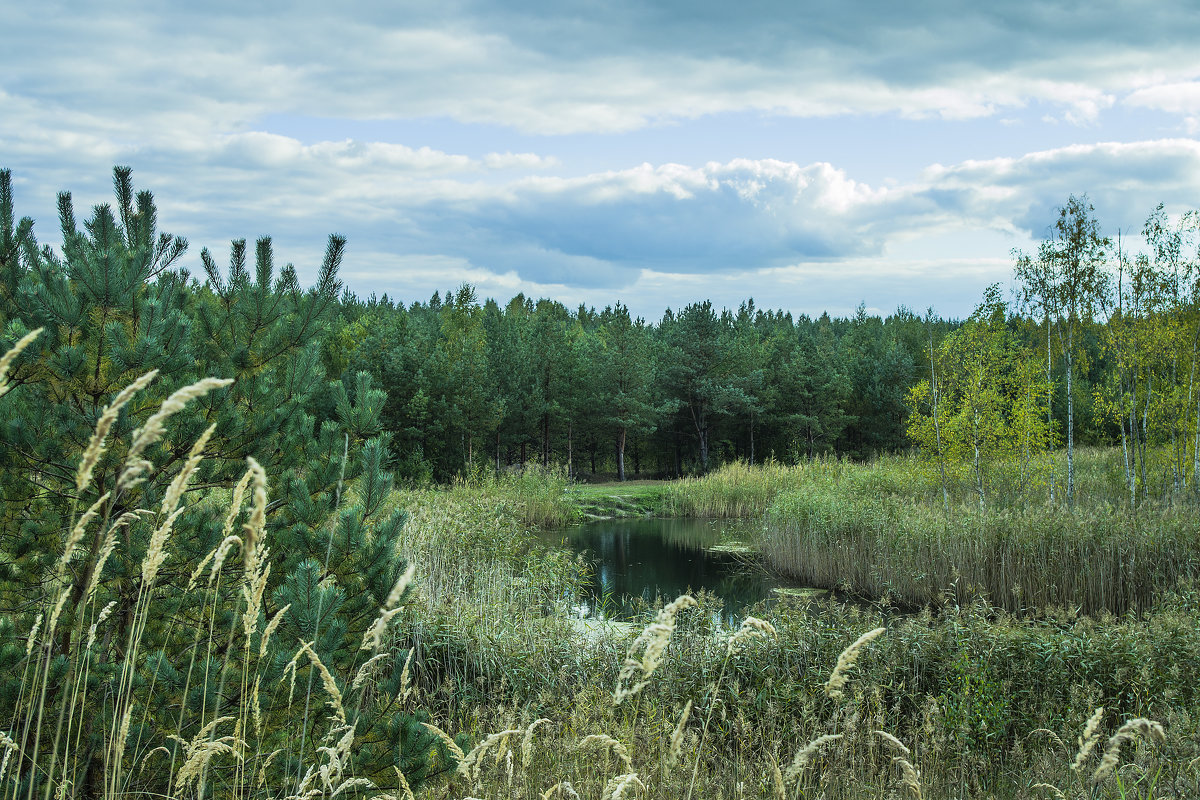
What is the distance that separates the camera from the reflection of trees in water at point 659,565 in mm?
12141

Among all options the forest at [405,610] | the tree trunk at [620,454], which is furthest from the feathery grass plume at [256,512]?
the tree trunk at [620,454]

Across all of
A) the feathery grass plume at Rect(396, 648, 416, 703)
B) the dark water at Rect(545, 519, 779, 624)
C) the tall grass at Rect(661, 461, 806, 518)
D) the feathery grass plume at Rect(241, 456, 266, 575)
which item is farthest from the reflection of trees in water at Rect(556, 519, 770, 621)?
the feathery grass plume at Rect(241, 456, 266, 575)

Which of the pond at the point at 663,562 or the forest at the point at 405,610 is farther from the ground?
the forest at the point at 405,610

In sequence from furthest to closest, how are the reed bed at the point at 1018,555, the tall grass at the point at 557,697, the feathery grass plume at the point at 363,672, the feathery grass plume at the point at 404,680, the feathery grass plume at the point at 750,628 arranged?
the reed bed at the point at 1018,555 < the tall grass at the point at 557,697 < the feathery grass plume at the point at 404,680 < the feathery grass plume at the point at 363,672 < the feathery grass plume at the point at 750,628

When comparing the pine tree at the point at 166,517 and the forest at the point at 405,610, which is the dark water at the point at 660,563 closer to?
the forest at the point at 405,610

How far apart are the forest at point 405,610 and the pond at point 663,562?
1.14 meters

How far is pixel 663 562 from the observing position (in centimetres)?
1620

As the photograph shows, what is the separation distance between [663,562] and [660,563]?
132mm

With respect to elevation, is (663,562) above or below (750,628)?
below

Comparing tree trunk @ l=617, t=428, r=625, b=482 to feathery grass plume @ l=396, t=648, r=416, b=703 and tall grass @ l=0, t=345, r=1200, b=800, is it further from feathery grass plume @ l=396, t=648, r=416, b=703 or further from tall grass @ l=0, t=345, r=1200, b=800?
feathery grass plume @ l=396, t=648, r=416, b=703

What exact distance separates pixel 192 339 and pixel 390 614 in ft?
9.08

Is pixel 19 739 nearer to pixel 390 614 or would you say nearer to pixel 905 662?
pixel 390 614

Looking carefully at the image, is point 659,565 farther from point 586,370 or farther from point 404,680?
point 586,370

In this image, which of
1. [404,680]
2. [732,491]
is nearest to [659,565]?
[732,491]
